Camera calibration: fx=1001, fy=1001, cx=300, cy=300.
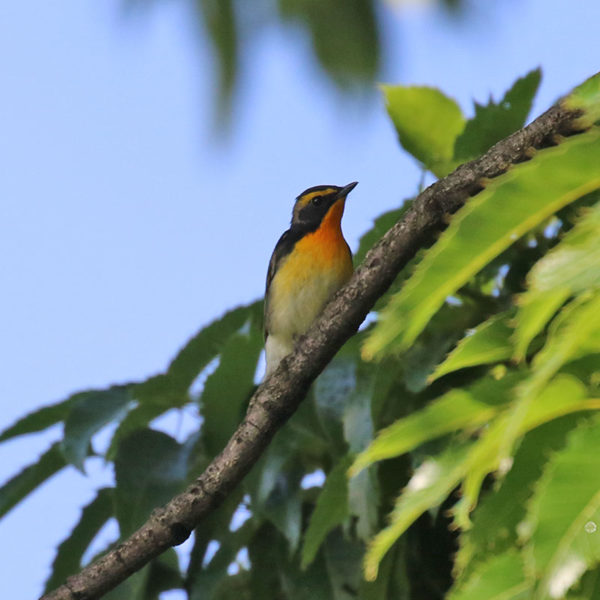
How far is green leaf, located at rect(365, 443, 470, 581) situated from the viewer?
1364mm

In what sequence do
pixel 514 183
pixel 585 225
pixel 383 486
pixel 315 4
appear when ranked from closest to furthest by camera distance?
1. pixel 585 225
2. pixel 514 183
3. pixel 383 486
4. pixel 315 4

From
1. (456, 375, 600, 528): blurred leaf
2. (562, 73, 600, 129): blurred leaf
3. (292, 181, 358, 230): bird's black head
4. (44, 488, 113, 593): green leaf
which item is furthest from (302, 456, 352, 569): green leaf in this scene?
(292, 181, 358, 230): bird's black head

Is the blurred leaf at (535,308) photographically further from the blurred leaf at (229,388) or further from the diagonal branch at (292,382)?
the blurred leaf at (229,388)

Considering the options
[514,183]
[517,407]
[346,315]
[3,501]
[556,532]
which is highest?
[3,501]

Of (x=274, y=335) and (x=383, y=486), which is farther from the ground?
(x=274, y=335)

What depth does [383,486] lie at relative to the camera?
4059 mm

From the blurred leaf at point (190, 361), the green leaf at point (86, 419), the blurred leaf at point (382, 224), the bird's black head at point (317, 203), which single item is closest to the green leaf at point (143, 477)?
the green leaf at point (86, 419)

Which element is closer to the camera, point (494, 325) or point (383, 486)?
point (494, 325)

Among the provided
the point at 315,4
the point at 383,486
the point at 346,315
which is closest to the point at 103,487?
the point at 383,486

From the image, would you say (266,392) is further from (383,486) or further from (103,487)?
(103,487)

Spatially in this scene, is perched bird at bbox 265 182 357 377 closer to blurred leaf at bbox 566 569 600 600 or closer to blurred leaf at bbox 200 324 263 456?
blurred leaf at bbox 200 324 263 456

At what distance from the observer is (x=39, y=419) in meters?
4.69

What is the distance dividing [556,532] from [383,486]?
289 cm

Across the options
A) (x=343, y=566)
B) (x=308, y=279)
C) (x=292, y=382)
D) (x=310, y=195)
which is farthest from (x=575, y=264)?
(x=310, y=195)
